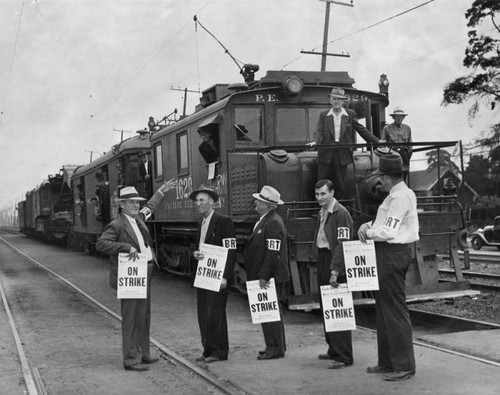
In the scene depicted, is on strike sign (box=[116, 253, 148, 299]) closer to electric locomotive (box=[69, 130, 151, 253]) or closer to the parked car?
electric locomotive (box=[69, 130, 151, 253])

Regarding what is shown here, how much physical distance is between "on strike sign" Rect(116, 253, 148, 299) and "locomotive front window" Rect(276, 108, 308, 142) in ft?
15.8

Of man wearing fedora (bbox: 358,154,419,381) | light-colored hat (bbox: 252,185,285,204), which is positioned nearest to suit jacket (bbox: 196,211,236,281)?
light-colored hat (bbox: 252,185,285,204)

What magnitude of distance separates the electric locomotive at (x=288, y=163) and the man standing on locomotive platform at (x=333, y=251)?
2.11 meters

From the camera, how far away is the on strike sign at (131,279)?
23.0 ft

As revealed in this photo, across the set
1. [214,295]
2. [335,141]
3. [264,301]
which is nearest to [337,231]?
[264,301]

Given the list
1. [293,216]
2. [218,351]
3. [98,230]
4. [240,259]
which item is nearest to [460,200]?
[293,216]

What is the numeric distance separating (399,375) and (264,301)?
1.66m

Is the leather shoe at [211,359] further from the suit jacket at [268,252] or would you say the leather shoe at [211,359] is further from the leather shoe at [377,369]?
the leather shoe at [377,369]

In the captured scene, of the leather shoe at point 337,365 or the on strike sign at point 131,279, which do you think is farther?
the on strike sign at point 131,279

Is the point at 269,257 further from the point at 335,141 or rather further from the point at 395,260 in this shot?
the point at 335,141

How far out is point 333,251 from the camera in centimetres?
693

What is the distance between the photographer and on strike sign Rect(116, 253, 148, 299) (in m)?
7.02

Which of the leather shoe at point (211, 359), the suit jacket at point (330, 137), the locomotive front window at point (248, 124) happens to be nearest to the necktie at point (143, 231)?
the leather shoe at point (211, 359)

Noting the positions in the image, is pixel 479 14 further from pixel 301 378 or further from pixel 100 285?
pixel 301 378
